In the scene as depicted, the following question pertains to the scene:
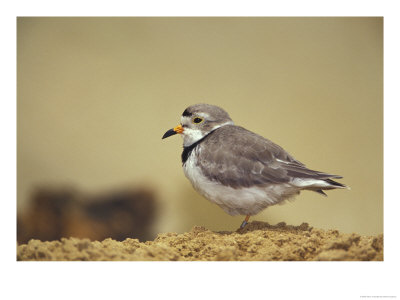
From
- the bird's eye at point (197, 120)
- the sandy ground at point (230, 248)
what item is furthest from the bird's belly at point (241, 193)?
the bird's eye at point (197, 120)

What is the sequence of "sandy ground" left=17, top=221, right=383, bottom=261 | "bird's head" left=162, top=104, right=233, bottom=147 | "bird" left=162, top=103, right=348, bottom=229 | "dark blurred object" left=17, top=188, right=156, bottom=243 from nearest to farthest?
1. "sandy ground" left=17, top=221, right=383, bottom=261
2. "bird" left=162, top=103, right=348, bottom=229
3. "bird's head" left=162, top=104, right=233, bottom=147
4. "dark blurred object" left=17, top=188, right=156, bottom=243

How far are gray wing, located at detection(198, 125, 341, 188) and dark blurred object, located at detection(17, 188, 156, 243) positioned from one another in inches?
65.6

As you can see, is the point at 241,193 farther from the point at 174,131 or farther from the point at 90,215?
the point at 90,215

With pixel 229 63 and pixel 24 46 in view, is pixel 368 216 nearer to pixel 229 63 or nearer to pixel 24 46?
pixel 229 63

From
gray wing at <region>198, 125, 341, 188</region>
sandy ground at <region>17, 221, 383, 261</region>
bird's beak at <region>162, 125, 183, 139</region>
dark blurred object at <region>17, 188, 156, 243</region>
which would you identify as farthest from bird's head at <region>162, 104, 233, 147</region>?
dark blurred object at <region>17, 188, 156, 243</region>

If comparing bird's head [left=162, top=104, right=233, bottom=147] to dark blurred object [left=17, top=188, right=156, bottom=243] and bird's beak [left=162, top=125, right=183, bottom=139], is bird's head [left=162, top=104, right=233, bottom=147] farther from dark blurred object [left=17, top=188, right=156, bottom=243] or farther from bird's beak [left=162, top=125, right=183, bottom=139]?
dark blurred object [left=17, top=188, right=156, bottom=243]

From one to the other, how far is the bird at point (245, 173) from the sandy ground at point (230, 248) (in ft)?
1.06

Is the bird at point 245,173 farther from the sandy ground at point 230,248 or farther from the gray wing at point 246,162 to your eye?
the sandy ground at point 230,248

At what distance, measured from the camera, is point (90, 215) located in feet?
15.6

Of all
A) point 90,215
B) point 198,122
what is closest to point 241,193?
point 198,122

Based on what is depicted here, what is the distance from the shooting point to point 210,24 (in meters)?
4.00

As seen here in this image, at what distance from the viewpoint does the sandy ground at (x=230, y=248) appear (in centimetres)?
279

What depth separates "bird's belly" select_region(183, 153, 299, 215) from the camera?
3369 mm
